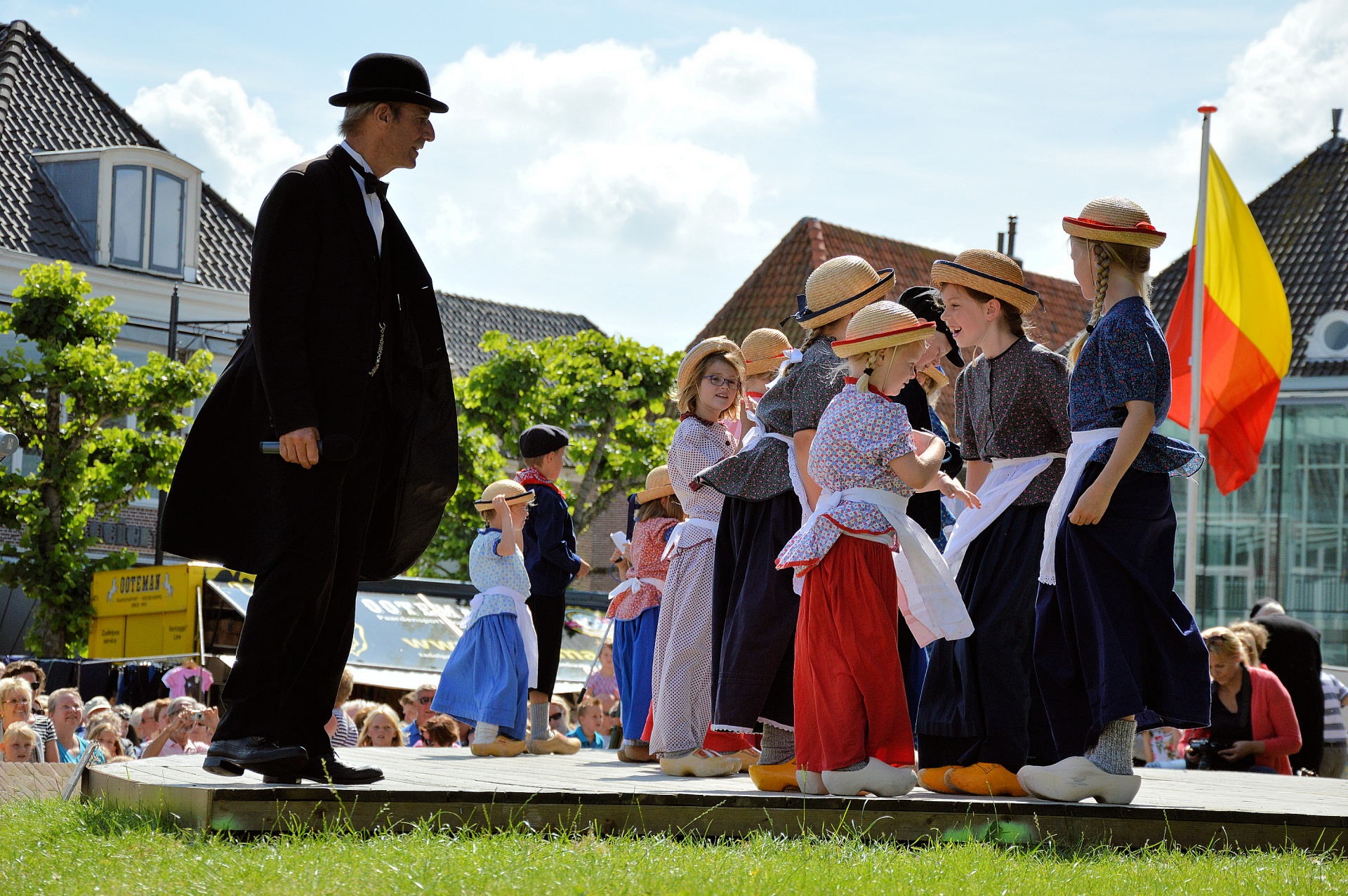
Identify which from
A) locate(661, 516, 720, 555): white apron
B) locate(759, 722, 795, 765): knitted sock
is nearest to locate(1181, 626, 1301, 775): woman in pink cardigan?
locate(661, 516, 720, 555): white apron

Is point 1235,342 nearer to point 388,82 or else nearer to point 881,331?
point 881,331

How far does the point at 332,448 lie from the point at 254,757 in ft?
3.24

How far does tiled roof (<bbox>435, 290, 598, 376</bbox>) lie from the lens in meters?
49.6

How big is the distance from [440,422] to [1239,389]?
11354 millimetres

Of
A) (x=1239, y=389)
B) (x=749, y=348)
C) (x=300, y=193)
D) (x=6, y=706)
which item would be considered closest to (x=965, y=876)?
(x=300, y=193)

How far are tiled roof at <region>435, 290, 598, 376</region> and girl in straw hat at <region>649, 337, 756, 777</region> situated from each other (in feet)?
132

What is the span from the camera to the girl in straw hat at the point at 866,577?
18.1 feet

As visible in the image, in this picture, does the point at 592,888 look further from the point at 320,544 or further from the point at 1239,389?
the point at 1239,389

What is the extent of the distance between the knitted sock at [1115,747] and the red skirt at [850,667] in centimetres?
64

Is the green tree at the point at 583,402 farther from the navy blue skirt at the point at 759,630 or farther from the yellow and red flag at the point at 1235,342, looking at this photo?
the navy blue skirt at the point at 759,630

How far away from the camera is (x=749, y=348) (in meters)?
8.39

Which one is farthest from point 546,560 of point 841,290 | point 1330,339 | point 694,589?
point 1330,339

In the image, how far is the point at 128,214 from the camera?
32.1m

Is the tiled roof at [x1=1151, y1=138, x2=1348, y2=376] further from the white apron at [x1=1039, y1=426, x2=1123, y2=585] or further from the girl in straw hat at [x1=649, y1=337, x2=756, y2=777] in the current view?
the white apron at [x1=1039, y1=426, x2=1123, y2=585]
